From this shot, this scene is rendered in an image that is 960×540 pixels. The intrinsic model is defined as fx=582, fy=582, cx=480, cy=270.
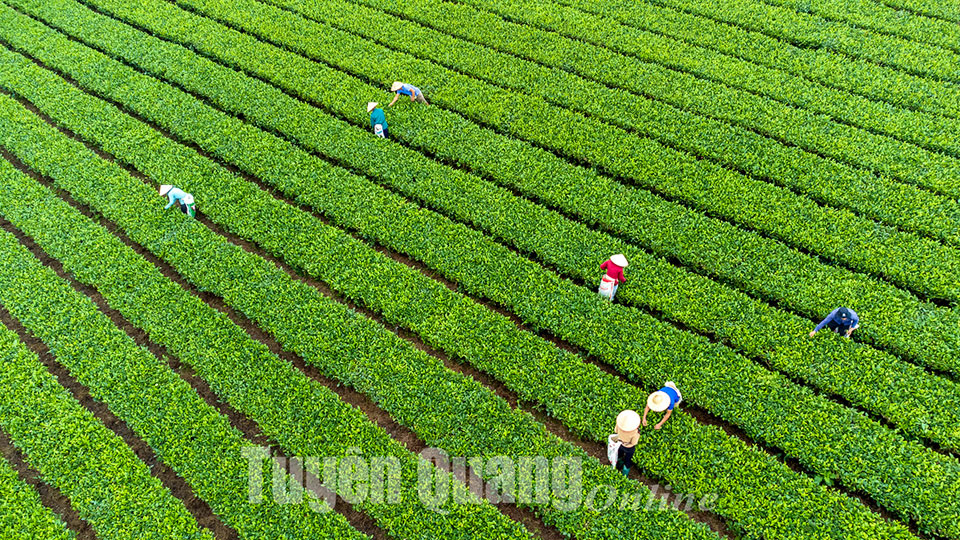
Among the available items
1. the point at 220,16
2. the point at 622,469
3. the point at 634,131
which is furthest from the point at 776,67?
the point at 220,16

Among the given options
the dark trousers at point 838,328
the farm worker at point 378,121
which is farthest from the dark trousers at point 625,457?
the farm worker at point 378,121

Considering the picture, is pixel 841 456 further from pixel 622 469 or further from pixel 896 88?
pixel 896 88

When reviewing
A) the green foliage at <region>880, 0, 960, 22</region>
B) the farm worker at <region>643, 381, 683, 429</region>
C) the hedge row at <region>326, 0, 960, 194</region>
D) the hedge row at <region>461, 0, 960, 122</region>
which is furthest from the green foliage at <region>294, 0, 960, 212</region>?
the farm worker at <region>643, 381, 683, 429</region>

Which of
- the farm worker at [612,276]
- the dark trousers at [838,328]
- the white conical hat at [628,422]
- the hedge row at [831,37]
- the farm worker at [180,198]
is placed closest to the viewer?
the white conical hat at [628,422]

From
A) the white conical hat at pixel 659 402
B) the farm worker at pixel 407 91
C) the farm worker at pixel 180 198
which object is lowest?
the white conical hat at pixel 659 402

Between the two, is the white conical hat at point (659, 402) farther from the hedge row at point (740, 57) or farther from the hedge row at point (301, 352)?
the hedge row at point (740, 57)

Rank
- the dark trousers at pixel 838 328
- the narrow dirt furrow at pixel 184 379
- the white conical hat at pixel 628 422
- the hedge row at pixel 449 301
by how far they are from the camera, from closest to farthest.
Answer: the white conical hat at pixel 628 422 → the narrow dirt furrow at pixel 184 379 → the hedge row at pixel 449 301 → the dark trousers at pixel 838 328

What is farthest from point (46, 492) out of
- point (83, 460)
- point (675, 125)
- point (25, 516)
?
point (675, 125)
